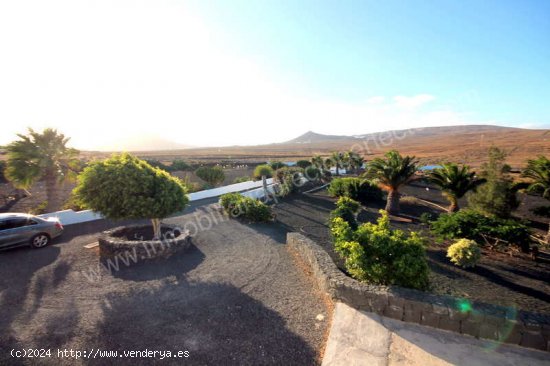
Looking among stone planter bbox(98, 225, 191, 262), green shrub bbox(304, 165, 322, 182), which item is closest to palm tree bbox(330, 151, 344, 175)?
green shrub bbox(304, 165, 322, 182)

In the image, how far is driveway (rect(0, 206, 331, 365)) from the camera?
18.1 ft

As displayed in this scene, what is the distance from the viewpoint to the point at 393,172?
56.1 ft

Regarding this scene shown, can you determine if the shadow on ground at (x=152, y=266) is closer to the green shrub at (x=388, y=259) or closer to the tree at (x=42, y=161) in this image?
the green shrub at (x=388, y=259)

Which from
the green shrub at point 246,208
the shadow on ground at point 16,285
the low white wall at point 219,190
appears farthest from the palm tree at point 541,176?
the low white wall at point 219,190

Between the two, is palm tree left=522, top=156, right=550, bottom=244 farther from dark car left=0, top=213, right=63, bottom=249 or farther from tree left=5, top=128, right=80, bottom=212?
tree left=5, top=128, right=80, bottom=212

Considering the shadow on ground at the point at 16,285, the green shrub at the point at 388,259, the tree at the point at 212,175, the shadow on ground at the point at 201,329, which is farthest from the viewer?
the tree at the point at 212,175

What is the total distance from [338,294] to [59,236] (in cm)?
1330

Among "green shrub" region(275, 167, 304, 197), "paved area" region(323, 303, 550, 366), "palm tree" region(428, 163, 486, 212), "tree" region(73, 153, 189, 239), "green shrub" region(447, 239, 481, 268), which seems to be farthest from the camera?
"green shrub" region(275, 167, 304, 197)

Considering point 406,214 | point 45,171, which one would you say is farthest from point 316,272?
point 45,171

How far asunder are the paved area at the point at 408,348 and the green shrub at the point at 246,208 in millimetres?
9716

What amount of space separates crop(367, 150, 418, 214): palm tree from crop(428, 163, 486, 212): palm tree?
5.68ft

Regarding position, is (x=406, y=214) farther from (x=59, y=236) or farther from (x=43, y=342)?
(x=59, y=236)

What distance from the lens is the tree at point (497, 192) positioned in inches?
552

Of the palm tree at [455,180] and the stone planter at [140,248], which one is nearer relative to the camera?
the stone planter at [140,248]
